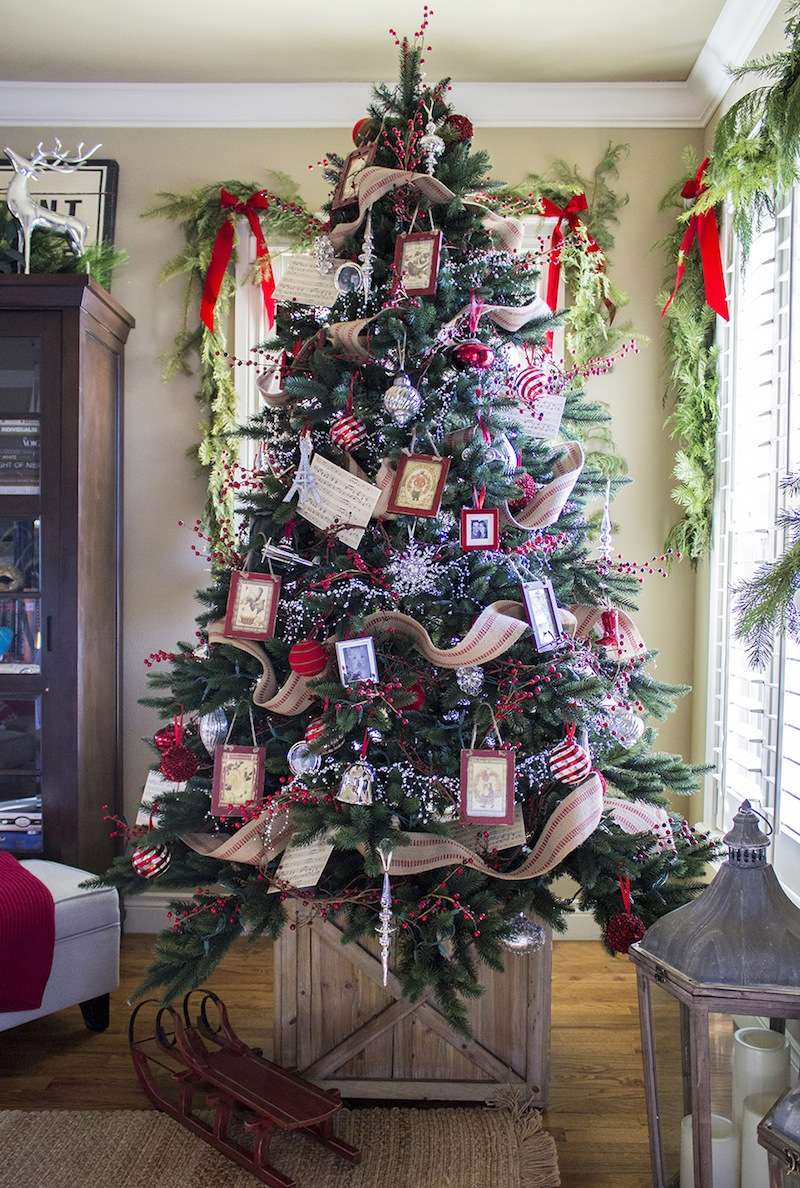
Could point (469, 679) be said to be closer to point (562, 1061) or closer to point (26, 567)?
point (562, 1061)

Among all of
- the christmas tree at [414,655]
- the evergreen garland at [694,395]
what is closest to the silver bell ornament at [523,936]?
the christmas tree at [414,655]

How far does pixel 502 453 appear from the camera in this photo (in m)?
2.16

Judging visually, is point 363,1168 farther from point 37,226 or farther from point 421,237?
point 37,226

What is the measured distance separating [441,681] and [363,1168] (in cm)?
97

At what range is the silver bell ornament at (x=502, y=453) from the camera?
7.00 feet

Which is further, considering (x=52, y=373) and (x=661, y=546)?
(x=661, y=546)

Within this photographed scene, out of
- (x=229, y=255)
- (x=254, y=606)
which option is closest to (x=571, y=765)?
(x=254, y=606)

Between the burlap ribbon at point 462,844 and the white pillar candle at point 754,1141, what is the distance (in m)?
0.53

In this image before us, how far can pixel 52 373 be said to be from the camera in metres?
2.97

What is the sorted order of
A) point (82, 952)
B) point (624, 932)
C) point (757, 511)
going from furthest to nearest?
point (757, 511)
point (82, 952)
point (624, 932)

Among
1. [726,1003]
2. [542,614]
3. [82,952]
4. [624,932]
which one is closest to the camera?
[726,1003]

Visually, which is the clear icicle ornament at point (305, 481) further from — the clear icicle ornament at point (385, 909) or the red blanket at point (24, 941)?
the red blanket at point (24, 941)

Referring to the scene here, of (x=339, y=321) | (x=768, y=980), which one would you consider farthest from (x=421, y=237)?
(x=768, y=980)

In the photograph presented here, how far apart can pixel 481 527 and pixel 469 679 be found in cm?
30
